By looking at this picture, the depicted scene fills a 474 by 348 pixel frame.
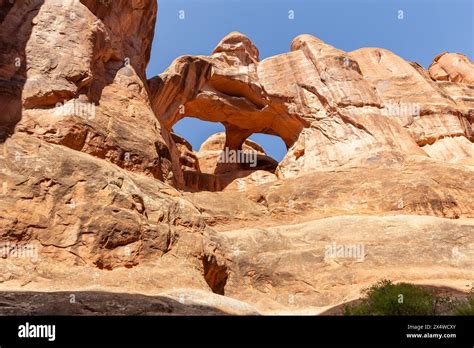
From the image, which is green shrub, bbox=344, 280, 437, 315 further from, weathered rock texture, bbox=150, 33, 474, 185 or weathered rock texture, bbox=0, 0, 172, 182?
weathered rock texture, bbox=150, 33, 474, 185

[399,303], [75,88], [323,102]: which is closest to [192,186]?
[323,102]

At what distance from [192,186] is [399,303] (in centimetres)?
2289

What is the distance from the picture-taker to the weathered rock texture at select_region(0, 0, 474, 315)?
49.7ft

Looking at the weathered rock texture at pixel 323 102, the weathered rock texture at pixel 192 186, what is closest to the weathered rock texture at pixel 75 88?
the weathered rock texture at pixel 192 186

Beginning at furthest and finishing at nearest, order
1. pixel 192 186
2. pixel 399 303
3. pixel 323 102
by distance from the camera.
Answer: pixel 192 186
pixel 323 102
pixel 399 303

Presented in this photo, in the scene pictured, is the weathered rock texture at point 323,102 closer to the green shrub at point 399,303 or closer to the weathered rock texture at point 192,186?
the weathered rock texture at point 192,186

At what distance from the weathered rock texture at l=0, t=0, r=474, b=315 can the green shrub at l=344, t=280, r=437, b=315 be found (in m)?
2.97

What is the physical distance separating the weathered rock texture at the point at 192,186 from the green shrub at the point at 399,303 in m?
2.97

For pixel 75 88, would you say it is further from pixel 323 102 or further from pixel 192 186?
pixel 323 102

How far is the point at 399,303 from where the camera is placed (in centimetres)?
1291

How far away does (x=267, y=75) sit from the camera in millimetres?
36000
